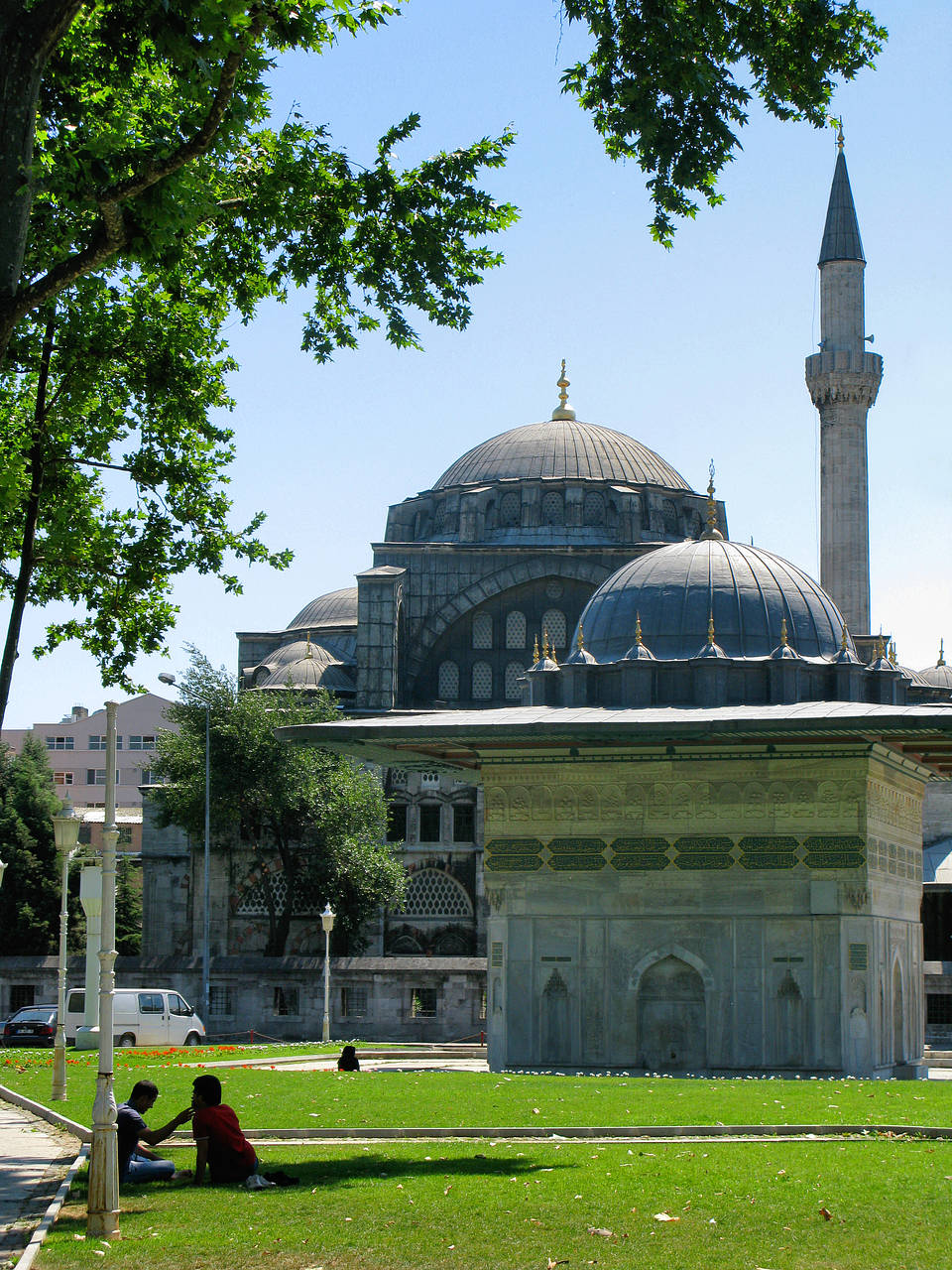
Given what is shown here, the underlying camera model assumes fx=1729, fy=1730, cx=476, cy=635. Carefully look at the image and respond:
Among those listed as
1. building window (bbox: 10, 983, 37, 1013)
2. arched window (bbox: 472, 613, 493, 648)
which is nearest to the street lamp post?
building window (bbox: 10, 983, 37, 1013)

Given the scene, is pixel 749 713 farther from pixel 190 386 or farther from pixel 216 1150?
pixel 216 1150

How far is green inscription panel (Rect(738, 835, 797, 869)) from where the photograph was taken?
25.9 metres

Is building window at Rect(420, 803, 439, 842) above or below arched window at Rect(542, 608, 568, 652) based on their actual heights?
below

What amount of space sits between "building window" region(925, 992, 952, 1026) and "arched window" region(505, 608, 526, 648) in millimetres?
21370

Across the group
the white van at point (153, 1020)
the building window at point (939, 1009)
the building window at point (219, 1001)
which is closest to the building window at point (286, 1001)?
the building window at point (219, 1001)

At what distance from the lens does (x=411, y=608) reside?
189ft

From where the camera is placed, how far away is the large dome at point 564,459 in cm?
6266

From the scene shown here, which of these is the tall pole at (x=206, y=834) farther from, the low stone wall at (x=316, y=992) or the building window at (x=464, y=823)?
the building window at (x=464, y=823)

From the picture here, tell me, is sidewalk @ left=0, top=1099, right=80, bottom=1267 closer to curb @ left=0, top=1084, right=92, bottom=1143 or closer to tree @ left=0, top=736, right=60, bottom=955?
curb @ left=0, top=1084, right=92, bottom=1143

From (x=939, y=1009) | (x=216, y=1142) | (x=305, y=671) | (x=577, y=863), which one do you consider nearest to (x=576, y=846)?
(x=577, y=863)

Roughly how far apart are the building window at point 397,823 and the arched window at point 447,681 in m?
5.31

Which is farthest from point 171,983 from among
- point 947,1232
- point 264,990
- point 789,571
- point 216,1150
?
point 947,1232

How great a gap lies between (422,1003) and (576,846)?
1453cm

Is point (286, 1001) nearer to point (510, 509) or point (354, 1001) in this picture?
point (354, 1001)
